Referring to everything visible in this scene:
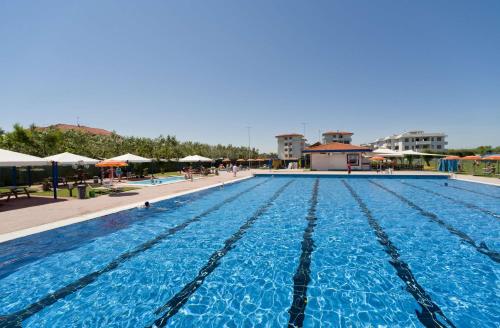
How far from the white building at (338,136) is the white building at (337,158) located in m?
47.7

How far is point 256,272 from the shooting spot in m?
5.53

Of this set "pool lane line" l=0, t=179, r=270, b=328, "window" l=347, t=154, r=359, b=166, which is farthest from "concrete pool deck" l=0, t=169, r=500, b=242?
"window" l=347, t=154, r=359, b=166

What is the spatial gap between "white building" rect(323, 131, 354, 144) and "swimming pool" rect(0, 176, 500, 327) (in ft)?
237

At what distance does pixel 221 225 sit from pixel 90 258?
4.26m

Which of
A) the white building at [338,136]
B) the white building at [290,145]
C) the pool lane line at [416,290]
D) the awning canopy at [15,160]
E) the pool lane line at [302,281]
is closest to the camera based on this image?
the pool lane line at [416,290]

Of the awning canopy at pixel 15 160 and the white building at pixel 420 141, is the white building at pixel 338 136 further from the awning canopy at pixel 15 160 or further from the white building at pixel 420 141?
the awning canopy at pixel 15 160

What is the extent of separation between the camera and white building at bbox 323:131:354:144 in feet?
258

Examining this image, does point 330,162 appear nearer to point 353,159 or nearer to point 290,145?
point 353,159

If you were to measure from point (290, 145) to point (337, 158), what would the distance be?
186ft

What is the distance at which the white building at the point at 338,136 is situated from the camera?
78.5m

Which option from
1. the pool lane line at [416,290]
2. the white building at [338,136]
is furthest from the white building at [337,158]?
the white building at [338,136]

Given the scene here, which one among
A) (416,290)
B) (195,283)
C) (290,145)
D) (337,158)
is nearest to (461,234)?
(416,290)

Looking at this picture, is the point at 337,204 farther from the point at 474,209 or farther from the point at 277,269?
the point at 277,269

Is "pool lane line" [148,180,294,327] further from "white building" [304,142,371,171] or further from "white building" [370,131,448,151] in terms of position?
"white building" [370,131,448,151]
